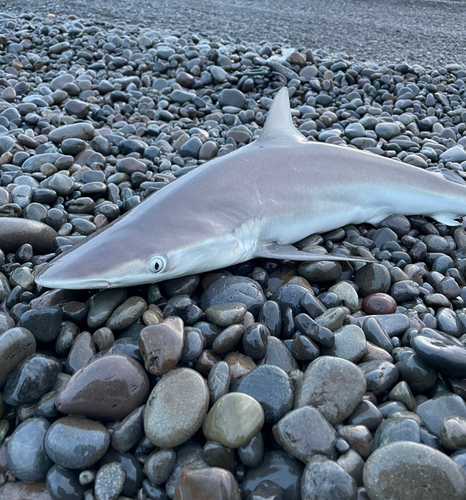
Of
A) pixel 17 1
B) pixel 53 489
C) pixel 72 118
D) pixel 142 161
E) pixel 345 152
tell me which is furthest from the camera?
pixel 17 1

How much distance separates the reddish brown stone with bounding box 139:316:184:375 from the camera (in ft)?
7.05

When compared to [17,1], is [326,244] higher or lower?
lower

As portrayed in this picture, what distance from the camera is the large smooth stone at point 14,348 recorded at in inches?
85.7

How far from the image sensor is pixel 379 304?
9.43ft

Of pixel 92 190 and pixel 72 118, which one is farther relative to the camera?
pixel 72 118

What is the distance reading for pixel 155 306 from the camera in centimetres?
264

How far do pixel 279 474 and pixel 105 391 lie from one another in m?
0.84

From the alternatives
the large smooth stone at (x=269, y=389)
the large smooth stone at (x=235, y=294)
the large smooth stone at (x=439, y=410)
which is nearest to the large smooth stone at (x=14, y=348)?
the large smooth stone at (x=235, y=294)

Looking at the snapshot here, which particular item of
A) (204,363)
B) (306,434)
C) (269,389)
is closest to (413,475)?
(306,434)

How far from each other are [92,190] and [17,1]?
1233 cm

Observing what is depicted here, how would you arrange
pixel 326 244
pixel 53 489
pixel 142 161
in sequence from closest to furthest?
pixel 53 489 < pixel 326 244 < pixel 142 161

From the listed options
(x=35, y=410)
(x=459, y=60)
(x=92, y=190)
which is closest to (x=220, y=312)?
(x=35, y=410)

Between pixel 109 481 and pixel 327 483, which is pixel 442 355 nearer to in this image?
pixel 327 483

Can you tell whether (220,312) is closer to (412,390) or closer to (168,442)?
(168,442)
